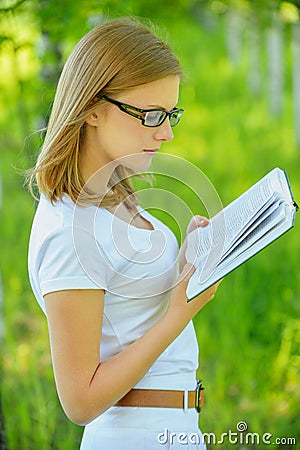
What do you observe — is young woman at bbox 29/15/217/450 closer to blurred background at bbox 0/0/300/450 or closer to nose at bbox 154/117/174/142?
nose at bbox 154/117/174/142

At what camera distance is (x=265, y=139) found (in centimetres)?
565

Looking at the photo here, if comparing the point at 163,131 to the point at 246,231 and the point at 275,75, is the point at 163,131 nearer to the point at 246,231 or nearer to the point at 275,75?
the point at 246,231

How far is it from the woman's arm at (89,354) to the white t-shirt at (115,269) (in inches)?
1.2

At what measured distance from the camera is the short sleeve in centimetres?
122

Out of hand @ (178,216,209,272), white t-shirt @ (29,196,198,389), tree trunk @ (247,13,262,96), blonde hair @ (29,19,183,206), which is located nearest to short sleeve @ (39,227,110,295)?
white t-shirt @ (29,196,198,389)

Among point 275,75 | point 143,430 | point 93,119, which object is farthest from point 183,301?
point 275,75

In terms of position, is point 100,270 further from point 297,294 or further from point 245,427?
point 297,294

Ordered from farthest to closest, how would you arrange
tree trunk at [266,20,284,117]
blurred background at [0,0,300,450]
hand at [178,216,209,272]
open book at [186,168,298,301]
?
tree trunk at [266,20,284,117] → blurred background at [0,0,300,450] → hand at [178,216,209,272] → open book at [186,168,298,301]

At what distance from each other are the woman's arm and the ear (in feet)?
1.05

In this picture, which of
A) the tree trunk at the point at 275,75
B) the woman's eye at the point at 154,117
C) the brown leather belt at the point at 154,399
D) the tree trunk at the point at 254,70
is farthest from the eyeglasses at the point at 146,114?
the tree trunk at the point at 254,70

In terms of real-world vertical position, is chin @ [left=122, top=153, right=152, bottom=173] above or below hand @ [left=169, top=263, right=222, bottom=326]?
above

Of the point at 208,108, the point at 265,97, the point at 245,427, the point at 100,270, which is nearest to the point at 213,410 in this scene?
the point at 245,427

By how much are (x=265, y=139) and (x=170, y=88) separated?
14.4ft

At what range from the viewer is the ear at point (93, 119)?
1338 mm
